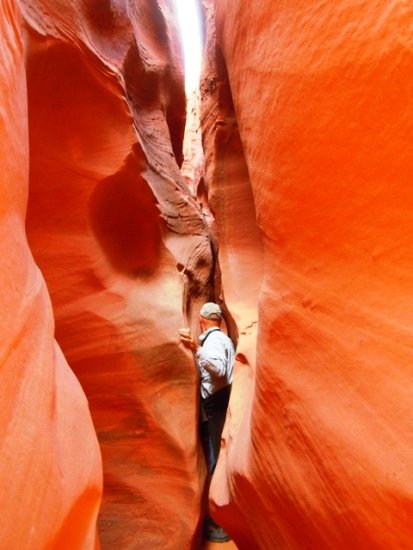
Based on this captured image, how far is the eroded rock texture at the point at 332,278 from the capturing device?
1243mm

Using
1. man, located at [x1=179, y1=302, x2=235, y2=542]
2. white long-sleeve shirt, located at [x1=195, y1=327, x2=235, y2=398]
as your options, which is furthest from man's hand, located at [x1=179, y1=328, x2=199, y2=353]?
white long-sleeve shirt, located at [x1=195, y1=327, x2=235, y2=398]

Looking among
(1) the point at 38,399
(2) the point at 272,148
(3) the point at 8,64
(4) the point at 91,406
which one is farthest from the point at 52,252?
(1) the point at 38,399

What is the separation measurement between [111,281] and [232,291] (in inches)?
39.7

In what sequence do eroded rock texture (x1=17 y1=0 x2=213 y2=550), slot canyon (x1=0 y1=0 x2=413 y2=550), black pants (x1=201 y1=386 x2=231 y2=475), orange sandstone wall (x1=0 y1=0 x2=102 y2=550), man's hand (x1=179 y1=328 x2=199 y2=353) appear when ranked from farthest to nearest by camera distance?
black pants (x1=201 y1=386 x2=231 y2=475)
man's hand (x1=179 y1=328 x2=199 y2=353)
eroded rock texture (x1=17 y1=0 x2=213 y2=550)
slot canyon (x1=0 y1=0 x2=413 y2=550)
orange sandstone wall (x1=0 y1=0 x2=102 y2=550)

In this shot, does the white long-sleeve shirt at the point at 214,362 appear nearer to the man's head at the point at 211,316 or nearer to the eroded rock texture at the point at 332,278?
the man's head at the point at 211,316

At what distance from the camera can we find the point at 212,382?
376 centimetres

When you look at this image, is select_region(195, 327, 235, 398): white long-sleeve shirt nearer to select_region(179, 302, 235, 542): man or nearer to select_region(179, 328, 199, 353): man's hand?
select_region(179, 302, 235, 542): man

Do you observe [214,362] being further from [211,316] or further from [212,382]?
[211,316]

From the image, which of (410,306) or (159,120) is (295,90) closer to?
(410,306)

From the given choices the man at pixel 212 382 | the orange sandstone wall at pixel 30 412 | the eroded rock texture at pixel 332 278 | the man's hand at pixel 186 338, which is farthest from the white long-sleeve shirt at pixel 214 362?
the orange sandstone wall at pixel 30 412

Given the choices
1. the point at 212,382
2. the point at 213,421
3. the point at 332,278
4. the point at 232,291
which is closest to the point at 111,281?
the point at 232,291

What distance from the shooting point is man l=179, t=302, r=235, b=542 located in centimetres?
363

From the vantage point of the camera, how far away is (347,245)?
1.49m

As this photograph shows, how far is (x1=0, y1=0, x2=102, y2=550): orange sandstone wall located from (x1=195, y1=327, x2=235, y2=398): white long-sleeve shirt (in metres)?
2.10
